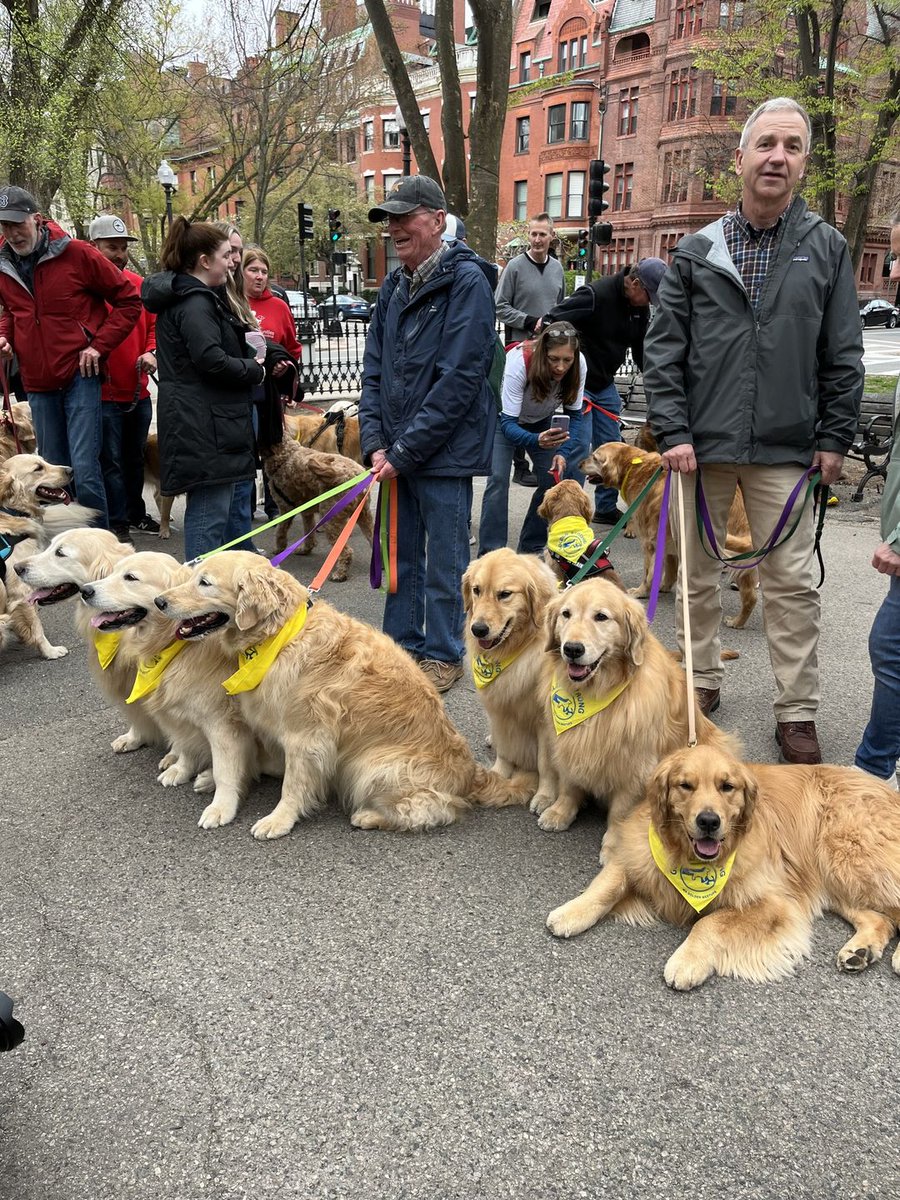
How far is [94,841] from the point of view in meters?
3.30

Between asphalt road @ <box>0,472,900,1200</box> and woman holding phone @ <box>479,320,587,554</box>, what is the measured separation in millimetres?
3264

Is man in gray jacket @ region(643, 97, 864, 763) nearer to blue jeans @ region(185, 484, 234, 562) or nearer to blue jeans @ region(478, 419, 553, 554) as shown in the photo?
blue jeans @ region(478, 419, 553, 554)

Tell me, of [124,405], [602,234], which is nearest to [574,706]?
[124,405]

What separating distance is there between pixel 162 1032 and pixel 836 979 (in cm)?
211

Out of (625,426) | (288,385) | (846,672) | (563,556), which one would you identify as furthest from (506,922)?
(625,426)

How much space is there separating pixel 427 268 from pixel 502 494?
97.7 inches

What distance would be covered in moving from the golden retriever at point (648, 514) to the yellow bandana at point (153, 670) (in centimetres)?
330

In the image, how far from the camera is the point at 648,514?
20.0ft

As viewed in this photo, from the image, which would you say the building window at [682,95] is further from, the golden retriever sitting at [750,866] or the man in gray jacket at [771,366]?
the golden retriever sitting at [750,866]

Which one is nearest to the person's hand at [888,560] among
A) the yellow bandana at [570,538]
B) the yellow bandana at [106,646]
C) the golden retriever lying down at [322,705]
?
the yellow bandana at [570,538]

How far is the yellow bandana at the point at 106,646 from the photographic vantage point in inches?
141

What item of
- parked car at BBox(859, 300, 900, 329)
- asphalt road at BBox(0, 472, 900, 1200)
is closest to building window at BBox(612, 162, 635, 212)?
parked car at BBox(859, 300, 900, 329)

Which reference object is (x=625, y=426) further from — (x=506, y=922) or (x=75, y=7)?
(x=75, y=7)

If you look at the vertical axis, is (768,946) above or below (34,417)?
below
